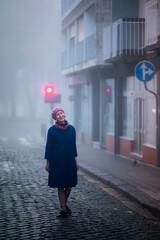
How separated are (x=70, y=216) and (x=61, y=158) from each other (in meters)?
0.92

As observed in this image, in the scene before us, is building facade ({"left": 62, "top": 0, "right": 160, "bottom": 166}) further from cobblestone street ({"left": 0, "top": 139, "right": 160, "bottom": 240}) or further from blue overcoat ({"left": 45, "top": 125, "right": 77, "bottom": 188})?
blue overcoat ({"left": 45, "top": 125, "right": 77, "bottom": 188})

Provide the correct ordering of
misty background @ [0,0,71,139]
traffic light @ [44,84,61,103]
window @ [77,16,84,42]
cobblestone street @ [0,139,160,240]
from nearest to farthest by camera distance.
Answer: cobblestone street @ [0,139,160,240] < traffic light @ [44,84,61,103] < window @ [77,16,84,42] < misty background @ [0,0,71,139]

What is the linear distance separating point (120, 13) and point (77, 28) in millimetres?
5535

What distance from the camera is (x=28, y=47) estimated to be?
59.2 meters

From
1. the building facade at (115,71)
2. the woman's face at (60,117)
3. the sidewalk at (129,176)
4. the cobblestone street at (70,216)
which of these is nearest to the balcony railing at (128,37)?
the building facade at (115,71)

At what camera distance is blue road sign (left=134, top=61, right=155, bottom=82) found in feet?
36.9

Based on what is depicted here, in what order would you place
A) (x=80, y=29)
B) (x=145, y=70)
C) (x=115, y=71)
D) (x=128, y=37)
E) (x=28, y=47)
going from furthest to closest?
1. (x=28, y=47)
2. (x=80, y=29)
3. (x=115, y=71)
4. (x=128, y=37)
5. (x=145, y=70)

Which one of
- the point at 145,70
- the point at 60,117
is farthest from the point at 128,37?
the point at 60,117

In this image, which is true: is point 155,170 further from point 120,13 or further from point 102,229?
point 120,13

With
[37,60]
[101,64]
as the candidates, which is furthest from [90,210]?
[37,60]

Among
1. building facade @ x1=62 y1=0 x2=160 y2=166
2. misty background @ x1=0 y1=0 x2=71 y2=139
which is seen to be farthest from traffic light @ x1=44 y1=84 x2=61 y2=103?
misty background @ x1=0 y1=0 x2=71 y2=139

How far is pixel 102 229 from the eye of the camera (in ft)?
19.9

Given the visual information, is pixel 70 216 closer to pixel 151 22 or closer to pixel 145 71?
pixel 145 71

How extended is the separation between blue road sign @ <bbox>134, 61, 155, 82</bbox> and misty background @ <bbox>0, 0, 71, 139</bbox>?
138 feet
